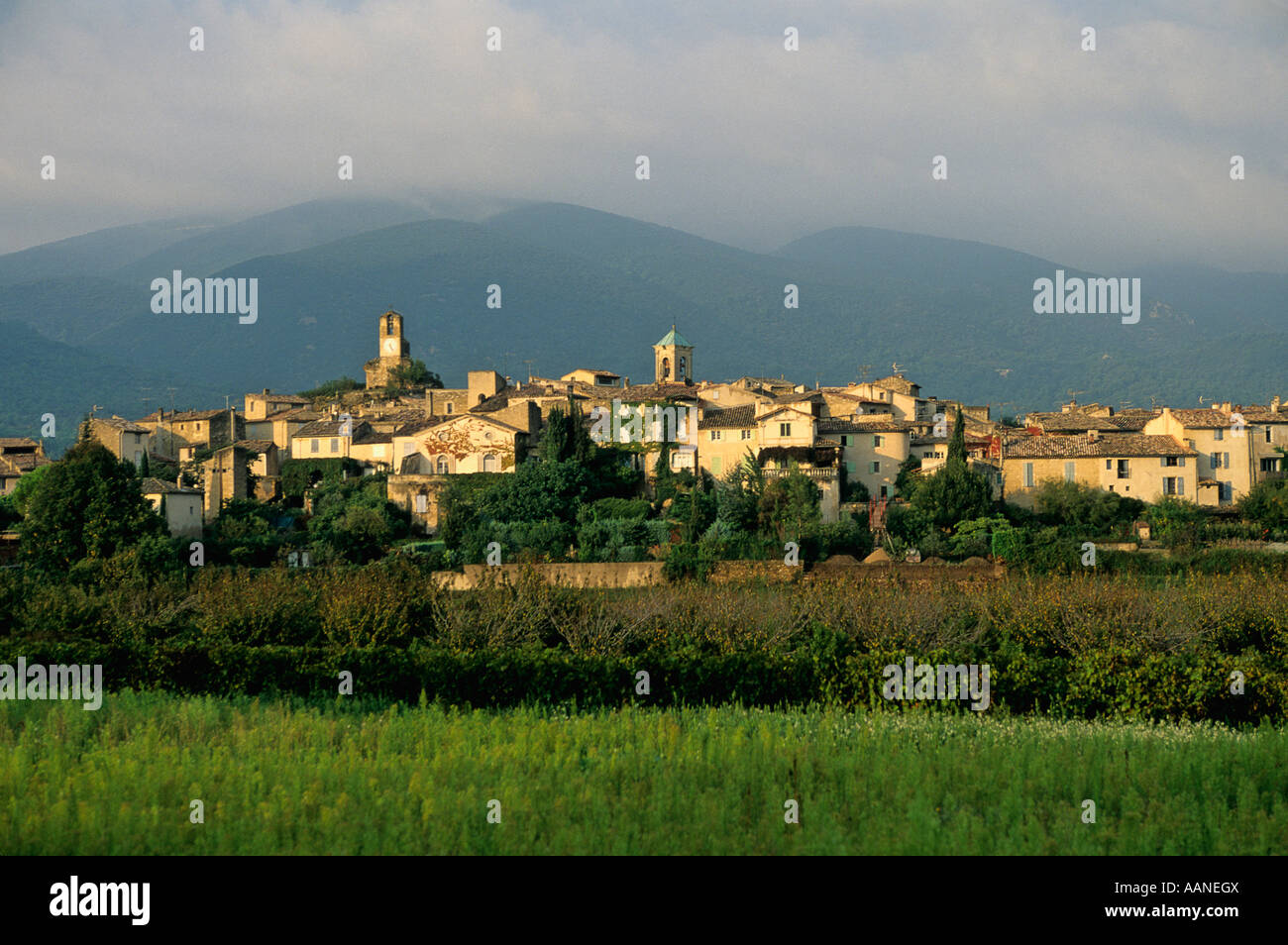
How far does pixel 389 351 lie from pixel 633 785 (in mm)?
80589

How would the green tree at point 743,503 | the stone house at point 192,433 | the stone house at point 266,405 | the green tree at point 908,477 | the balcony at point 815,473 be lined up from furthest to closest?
1. the stone house at point 266,405
2. the stone house at point 192,433
3. the green tree at point 908,477
4. the balcony at point 815,473
5. the green tree at point 743,503

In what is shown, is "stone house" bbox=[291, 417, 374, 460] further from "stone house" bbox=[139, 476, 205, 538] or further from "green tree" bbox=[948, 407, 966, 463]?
"green tree" bbox=[948, 407, 966, 463]

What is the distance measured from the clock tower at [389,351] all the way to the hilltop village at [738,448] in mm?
27766

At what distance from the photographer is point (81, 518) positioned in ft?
132

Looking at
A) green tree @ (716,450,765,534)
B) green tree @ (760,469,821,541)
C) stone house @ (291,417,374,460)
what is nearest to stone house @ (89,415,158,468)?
stone house @ (291,417,374,460)

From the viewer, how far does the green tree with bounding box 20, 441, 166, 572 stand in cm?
3953

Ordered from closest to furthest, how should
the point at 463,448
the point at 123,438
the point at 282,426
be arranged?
the point at 463,448 → the point at 123,438 → the point at 282,426

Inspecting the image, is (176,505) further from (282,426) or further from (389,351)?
(389,351)

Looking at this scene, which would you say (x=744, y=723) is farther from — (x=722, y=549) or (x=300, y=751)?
(x=722, y=549)

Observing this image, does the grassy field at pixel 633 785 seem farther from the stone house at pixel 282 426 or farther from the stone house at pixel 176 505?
the stone house at pixel 282 426

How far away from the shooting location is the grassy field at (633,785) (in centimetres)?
1143

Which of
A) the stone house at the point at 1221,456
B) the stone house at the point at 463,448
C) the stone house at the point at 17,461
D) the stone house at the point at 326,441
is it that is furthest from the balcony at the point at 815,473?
the stone house at the point at 17,461

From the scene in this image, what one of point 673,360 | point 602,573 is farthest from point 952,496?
point 673,360

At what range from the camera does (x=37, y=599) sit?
1006 inches
